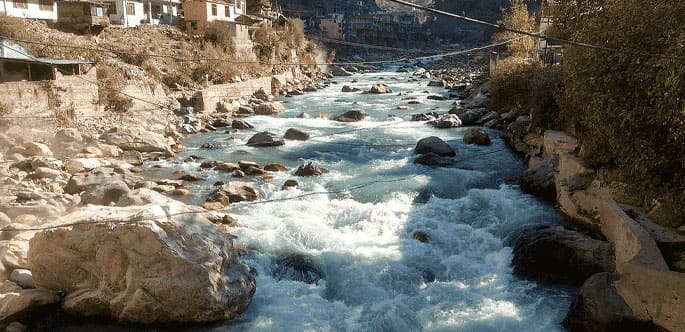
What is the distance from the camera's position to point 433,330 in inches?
340

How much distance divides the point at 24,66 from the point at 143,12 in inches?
809

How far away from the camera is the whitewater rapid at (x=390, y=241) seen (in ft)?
29.7

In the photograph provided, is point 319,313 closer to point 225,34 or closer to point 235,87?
point 235,87

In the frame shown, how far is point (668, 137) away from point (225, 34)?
34.6 m

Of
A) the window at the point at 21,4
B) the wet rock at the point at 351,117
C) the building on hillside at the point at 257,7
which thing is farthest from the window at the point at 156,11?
the wet rock at the point at 351,117

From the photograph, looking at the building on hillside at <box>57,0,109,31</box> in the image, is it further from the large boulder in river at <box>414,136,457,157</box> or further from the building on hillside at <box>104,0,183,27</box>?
the large boulder in river at <box>414,136,457,157</box>

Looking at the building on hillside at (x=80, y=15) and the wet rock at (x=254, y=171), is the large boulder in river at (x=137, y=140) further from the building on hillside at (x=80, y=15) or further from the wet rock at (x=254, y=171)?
the building on hillside at (x=80, y=15)

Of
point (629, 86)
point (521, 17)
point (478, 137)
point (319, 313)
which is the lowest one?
point (319, 313)

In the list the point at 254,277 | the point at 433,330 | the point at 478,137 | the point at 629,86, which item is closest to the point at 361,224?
the point at 254,277

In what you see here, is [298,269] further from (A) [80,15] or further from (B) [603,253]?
(A) [80,15]

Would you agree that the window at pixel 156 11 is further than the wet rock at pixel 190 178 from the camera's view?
Yes

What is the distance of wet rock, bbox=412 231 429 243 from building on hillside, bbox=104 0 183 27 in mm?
30864

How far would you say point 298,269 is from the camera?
10398mm

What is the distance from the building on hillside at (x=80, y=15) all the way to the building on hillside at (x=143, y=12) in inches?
128
